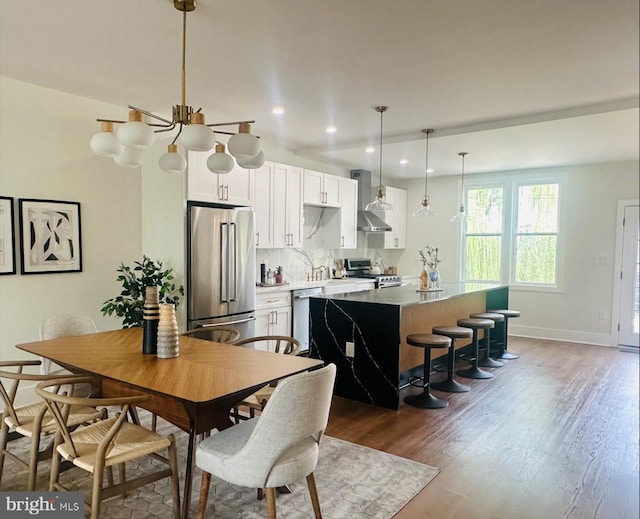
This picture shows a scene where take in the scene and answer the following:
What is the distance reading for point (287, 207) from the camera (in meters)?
5.34

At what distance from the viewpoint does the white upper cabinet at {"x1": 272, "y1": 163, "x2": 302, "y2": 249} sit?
5.18 m

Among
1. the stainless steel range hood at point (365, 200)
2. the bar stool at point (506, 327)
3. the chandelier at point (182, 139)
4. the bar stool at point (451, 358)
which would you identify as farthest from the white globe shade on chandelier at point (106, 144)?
the stainless steel range hood at point (365, 200)

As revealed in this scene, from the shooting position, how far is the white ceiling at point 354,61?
237 cm

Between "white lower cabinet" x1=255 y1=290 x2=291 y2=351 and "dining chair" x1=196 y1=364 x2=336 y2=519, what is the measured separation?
9.40 feet

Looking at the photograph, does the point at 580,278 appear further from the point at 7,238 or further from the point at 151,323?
the point at 7,238

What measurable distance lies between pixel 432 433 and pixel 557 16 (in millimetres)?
2663

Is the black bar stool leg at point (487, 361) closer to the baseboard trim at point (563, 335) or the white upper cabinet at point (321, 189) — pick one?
the baseboard trim at point (563, 335)

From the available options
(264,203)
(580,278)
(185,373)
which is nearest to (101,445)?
(185,373)

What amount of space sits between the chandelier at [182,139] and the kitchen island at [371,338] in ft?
5.70

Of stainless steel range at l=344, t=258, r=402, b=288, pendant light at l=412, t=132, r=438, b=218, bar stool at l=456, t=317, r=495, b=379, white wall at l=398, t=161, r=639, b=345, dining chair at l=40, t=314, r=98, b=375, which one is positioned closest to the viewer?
dining chair at l=40, t=314, r=98, b=375

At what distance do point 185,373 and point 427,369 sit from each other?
7.59ft

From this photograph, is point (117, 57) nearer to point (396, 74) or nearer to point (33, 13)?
point (33, 13)

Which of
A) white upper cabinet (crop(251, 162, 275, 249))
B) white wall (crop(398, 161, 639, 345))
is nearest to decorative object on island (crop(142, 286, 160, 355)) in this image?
white upper cabinet (crop(251, 162, 275, 249))

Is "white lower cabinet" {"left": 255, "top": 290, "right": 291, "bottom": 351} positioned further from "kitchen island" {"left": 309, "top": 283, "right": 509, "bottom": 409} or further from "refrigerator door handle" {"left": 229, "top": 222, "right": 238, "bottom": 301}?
"kitchen island" {"left": 309, "top": 283, "right": 509, "bottom": 409}
